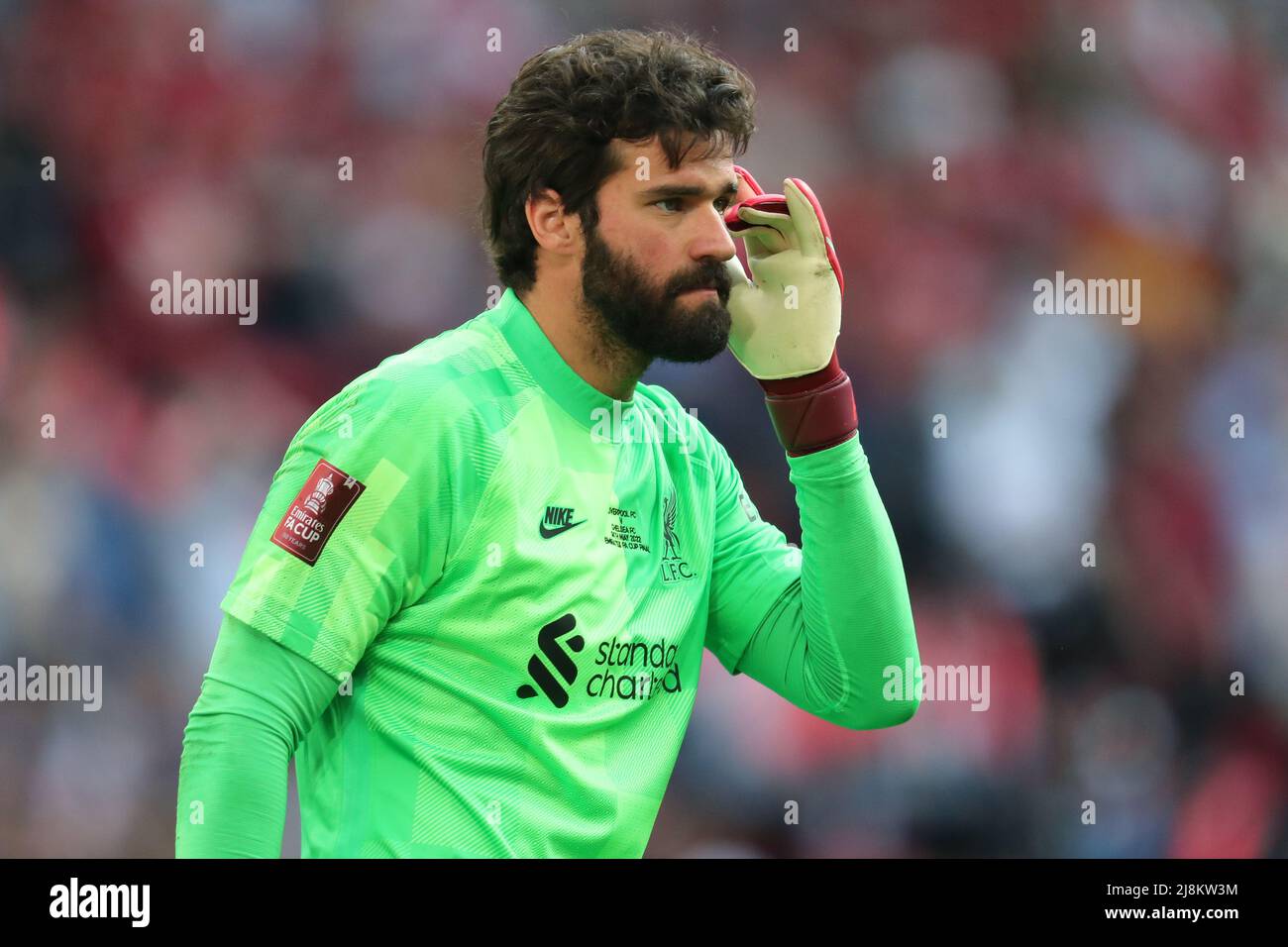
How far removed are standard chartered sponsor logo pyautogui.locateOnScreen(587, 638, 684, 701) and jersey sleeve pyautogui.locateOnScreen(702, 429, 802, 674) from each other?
0.20 metres

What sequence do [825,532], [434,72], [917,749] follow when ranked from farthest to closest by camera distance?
[434,72] → [917,749] → [825,532]

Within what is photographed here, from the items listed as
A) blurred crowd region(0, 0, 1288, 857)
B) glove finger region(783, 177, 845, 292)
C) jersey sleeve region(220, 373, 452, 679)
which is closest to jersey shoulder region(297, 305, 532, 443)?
jersey sleeve region(220, 373, 452, 679)

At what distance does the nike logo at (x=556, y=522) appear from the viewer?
1.98 metres

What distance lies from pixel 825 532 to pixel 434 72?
2794 millimetres

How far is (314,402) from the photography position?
4.20 metres

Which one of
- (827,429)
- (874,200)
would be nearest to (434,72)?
(874,200)

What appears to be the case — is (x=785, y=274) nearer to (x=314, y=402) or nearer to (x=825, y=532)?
(x=825, y=532)

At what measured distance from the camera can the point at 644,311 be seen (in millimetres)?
2098

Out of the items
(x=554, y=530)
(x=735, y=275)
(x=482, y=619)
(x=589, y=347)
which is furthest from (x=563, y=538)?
(x=735, y=275)

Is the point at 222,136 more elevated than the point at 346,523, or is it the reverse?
the point at 222,136

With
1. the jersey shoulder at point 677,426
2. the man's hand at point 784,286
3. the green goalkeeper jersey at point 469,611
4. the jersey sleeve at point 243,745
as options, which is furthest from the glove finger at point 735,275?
the jersey sleeve at point 243,745

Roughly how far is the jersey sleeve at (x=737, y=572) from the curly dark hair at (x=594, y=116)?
1.46 ft

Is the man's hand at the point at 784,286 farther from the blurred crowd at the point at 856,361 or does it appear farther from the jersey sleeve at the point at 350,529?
the blurred crowd at the point at 856,361

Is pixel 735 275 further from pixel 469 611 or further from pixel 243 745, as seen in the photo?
pixel 243 745
